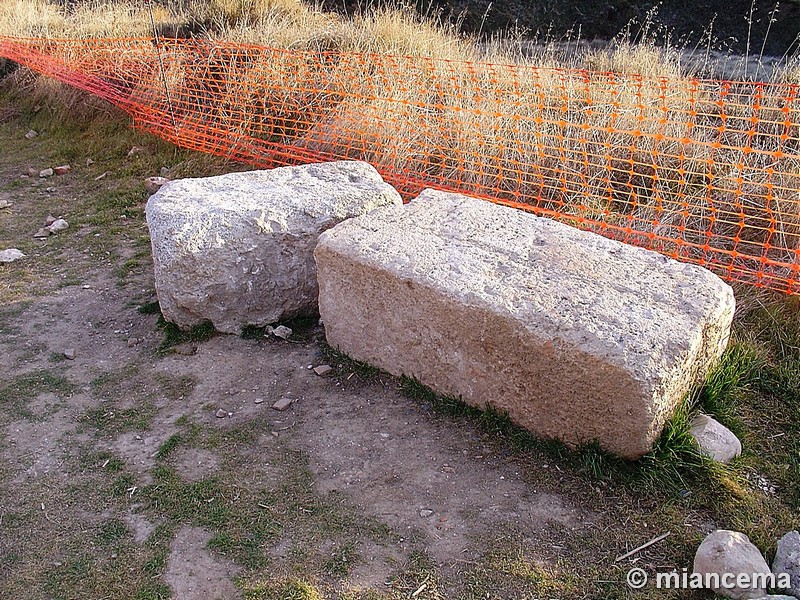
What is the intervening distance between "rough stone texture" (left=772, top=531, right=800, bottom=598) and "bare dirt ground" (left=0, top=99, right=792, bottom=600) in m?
0.25

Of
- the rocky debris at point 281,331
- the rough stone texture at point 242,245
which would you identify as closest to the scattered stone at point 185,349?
the rough stone texture at point 242,245

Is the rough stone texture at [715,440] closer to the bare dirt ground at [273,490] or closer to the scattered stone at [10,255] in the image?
the bare dirt ground at [273,490]

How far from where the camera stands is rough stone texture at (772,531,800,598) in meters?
2.17

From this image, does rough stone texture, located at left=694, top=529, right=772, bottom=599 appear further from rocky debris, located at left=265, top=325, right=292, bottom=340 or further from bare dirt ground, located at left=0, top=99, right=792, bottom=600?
rocky debris, located at left=265, top=325, right=292, bottom=340

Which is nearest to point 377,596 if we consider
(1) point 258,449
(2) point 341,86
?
(1) point 258,449

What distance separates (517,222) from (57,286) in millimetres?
2793

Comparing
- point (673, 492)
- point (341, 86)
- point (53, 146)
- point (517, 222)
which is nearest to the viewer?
point (673, 492)

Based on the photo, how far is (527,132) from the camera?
17.2ft

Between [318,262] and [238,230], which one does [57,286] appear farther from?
[318,262]

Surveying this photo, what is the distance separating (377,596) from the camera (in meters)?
2.26

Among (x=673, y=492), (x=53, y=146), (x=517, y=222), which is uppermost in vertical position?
(x=517, y=222)

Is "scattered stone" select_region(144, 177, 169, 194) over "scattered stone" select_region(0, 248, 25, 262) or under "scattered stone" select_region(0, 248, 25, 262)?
over

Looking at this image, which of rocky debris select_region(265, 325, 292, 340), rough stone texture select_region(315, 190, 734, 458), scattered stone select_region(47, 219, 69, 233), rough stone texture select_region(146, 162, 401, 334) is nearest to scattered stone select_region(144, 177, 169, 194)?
scattered stone select_region(47, 219, 69, 233)

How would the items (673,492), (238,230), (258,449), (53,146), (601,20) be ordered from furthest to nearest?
(601,20) < (53,146) < (238,230) < (258,449) < (673,492)
